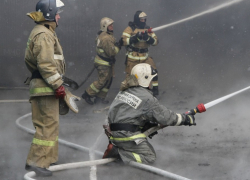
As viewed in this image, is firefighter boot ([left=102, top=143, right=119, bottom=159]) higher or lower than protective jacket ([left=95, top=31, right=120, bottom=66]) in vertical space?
lower

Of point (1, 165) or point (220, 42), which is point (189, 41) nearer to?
point (220, 42)

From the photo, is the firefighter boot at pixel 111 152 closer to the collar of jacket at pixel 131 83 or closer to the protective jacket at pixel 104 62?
the collar of jacket at pixel 131 83

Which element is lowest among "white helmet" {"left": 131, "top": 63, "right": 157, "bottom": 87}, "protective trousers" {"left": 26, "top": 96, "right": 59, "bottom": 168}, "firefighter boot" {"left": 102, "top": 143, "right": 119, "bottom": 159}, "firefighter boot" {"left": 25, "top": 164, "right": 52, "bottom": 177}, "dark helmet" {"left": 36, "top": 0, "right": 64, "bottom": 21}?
"firefighter boot" {"left": 25, "top": 164, "right": 52, "bottom": 177}

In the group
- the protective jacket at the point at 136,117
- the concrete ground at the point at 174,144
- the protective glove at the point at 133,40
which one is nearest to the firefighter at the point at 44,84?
the concrete ground at the point at 174,144

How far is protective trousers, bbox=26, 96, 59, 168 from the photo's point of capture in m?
5.36

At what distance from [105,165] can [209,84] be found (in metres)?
6.29

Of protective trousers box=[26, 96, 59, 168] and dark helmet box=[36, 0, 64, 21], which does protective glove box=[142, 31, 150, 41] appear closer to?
dark helmet box=[36, 0, 64, 21]

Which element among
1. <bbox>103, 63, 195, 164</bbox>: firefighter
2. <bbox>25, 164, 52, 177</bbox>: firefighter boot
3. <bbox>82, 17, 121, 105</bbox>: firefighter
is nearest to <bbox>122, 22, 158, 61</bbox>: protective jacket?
<bbox>82, 17, 121, 105</bbox>: firefighter

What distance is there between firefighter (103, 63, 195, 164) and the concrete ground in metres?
0.19

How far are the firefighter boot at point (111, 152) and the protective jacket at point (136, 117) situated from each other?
64mm

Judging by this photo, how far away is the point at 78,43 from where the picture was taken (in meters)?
12.2

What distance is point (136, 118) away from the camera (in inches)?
221

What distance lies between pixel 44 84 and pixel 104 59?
4556 millimetres

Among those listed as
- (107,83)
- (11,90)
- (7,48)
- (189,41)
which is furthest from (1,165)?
(189,41)
